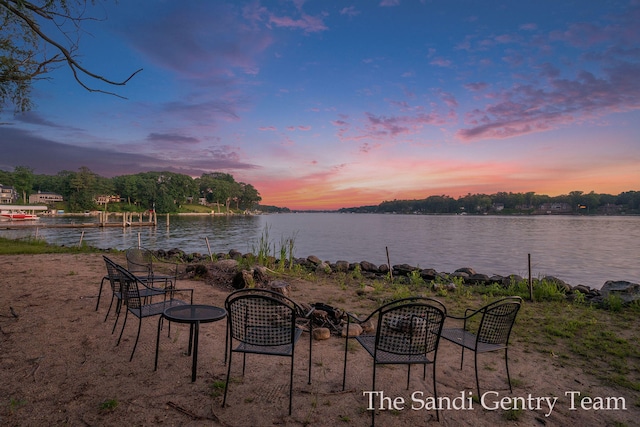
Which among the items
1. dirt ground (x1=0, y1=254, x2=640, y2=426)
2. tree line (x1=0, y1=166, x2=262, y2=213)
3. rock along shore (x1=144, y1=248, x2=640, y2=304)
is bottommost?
rock along shore (x1=144, y1=248, x2=640, y2=304)

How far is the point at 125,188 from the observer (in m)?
105

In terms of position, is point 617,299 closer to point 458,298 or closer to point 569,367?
point 458,298

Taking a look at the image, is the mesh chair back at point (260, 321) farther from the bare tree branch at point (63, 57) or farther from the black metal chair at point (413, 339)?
the bare tree branch at point (63, 57)

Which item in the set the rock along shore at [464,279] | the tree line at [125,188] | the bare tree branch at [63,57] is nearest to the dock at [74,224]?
the rock along shore at [464,279]

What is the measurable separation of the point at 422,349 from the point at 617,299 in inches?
291

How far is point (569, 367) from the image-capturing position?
4266mm

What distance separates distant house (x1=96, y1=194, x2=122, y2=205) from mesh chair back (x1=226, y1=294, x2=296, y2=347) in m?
113

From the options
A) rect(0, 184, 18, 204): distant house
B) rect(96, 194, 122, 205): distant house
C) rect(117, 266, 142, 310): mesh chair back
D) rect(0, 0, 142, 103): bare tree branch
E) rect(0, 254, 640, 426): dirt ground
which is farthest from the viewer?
rect(96, 194, 122, 205): distant house

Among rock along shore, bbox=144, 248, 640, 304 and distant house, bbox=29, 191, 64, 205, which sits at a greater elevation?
distant house, bbox=29, 191, 64, 205

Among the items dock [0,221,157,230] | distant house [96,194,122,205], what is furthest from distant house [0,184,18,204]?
dock [0,221,157,230]

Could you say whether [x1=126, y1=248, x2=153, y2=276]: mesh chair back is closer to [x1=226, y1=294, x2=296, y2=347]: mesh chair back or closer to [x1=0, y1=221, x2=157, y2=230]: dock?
[x1=226, y1=294, x2=296, y2=347]: mesh chair back

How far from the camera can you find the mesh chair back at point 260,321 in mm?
2891

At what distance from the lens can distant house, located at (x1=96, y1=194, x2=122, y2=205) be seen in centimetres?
9818

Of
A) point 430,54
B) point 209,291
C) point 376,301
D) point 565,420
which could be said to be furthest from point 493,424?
point 430,54
